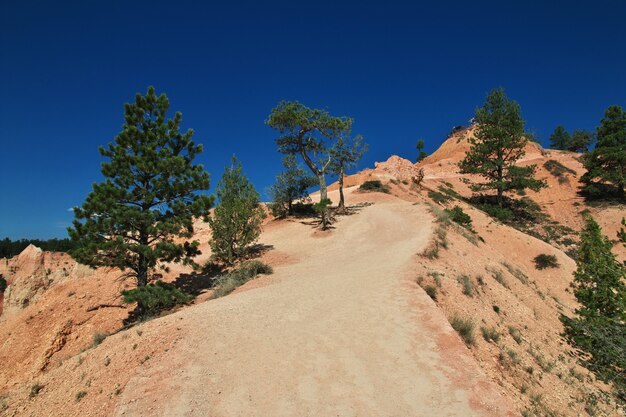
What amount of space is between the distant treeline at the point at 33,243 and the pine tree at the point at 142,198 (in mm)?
15957

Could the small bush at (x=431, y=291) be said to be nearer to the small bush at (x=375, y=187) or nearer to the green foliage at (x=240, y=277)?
the green foliage at (x=240, y=277)

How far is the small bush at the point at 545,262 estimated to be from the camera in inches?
1138

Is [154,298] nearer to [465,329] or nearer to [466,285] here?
[465,329]

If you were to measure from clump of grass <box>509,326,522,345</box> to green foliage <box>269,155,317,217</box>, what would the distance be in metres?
24.1

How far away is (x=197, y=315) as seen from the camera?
10922 millimetres

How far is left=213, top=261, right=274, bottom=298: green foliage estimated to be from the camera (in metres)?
15.9

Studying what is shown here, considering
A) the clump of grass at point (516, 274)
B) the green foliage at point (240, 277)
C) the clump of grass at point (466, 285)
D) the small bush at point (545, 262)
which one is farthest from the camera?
the small bush at point (545, 262)

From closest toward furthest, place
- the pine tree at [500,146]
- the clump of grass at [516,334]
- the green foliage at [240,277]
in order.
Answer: the clump of grass at [516,334] → the green foliage at [240,277] → the pine tree at [500,146]

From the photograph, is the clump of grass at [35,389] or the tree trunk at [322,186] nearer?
the clump of grass at [35,389]

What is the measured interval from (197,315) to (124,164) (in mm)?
9215

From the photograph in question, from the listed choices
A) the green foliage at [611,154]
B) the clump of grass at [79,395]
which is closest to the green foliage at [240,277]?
the clump of grass at [79,395]

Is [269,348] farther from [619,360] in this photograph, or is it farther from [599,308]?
[599,308]

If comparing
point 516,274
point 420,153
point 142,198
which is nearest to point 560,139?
point 420,153

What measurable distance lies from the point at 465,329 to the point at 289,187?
26.8m
